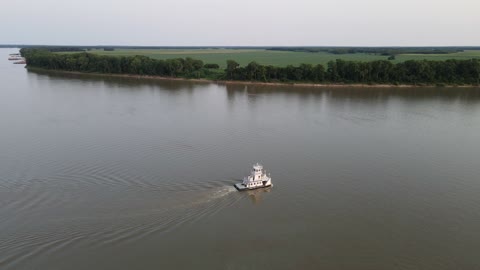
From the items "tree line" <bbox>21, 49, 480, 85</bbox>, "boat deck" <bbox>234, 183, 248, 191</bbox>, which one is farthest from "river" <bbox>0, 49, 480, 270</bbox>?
"tree line" <bbox>21, 49, 480, 85</bbox>

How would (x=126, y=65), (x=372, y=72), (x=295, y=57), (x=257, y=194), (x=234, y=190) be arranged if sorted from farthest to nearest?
1. (x=295, y=57)
2. (x=126, y=65)
3. (x=372, y=72)
4. (x=234, y=190)
5. (x=257, y=194)

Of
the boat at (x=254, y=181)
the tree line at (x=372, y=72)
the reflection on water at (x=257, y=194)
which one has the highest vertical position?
the tree line at (x=372, y=72)

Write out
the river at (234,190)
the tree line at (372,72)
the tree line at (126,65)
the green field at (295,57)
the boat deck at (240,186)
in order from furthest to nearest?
the green field at (295,57)
the tree line at (126,65)
the tree line at (372,72)
the boat deck at (240,186)
the river at (234,190)

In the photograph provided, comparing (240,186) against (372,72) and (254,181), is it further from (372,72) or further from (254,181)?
(372,72)

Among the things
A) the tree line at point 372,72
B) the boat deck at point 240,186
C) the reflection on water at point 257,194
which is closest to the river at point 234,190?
the reflection on water at point 257,194

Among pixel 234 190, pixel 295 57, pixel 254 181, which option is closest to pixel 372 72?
pixel 254 181

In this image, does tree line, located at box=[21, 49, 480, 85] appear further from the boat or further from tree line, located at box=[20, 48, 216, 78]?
the boat

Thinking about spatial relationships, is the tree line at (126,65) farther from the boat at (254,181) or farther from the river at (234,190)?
the boat at (254,181)

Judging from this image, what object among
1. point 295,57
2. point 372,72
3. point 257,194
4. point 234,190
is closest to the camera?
point 257,194
